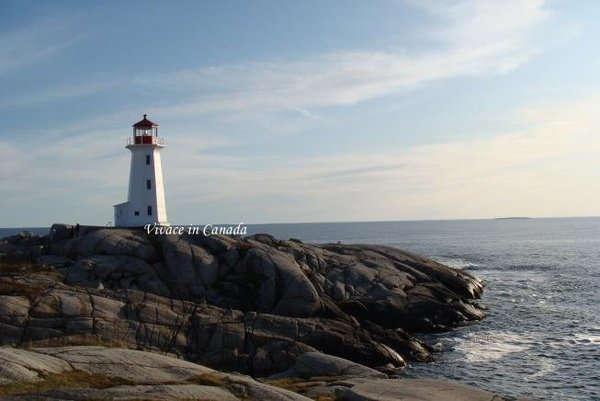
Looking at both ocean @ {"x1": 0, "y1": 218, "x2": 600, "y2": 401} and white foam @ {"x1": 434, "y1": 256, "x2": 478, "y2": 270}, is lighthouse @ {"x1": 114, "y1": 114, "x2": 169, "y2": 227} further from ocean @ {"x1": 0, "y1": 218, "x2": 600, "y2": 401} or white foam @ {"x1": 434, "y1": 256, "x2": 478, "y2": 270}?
white foam @ {"x1": 434, "y1": 256, "x2": 478, "y2": 270}

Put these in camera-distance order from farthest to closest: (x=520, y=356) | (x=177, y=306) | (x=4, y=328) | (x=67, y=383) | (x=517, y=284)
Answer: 1. (x=517, y=284)
2. (x=520, y=356)
3. (x=177, y=306)
4. (x=4, y=328)
5. (x=67, y=383)

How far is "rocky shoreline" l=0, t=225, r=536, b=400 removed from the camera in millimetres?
21984

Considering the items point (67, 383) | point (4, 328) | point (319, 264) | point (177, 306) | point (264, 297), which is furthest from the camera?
point (319, 264)

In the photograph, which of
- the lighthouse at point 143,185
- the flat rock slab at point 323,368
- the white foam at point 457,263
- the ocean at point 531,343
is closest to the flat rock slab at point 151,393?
the flat rock slab at point 323,368

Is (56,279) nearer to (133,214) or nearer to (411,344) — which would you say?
(133,214)

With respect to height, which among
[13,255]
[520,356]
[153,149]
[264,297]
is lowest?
[520,356]

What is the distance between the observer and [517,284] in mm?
79562

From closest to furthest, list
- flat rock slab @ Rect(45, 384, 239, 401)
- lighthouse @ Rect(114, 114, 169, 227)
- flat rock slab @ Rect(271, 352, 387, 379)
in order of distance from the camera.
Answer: flat rock slab @ Rect(45, 384, 239, 401)
flat rock slab @ Rect(271, 352, 387, 379)
lighthouse @ Rect(114, 114, 169, 227)

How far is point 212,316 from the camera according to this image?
38625 millimetres

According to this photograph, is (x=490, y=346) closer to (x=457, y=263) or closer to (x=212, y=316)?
(x=212, y=316)

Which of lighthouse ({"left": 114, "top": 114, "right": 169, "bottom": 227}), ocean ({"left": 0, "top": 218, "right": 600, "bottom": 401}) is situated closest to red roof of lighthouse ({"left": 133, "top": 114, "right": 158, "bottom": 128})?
lighthouse ({"left": 114, "top": 114, "right": 169, "bottom": 227})

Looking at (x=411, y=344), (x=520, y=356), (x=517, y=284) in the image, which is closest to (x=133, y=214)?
(x=411, y=344)

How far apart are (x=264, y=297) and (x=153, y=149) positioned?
23037mm

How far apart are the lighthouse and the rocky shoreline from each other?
26.5 ft
